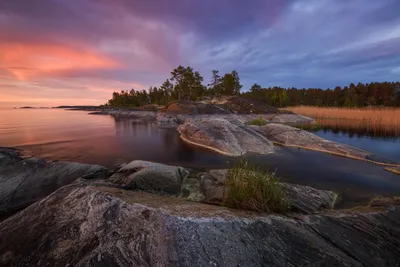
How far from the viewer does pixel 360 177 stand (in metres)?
10.2

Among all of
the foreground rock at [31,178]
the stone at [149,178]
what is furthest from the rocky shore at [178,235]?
the foreground rock at [31,178]

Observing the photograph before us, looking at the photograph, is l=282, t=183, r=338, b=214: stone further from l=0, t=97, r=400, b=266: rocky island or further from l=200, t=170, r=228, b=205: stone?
l=200, t=170, r=228, b=205: stone

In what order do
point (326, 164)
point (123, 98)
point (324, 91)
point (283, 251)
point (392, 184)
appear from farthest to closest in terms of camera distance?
1. point (123, 98)
2. point (324, 91)
3. point (326, 164)
4. point (392, 184)
5. point (283, 251)

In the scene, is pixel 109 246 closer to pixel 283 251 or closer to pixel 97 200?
pixel 97 200

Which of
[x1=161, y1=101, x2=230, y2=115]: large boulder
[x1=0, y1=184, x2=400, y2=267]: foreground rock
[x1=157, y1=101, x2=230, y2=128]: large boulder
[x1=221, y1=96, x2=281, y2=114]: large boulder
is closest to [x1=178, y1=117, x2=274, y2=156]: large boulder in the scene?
[x1=0, y1=184, x2=400, y2=267]: foreground rock

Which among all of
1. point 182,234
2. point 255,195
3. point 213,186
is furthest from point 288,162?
point 182,234

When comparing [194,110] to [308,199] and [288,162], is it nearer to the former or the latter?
[288,162]

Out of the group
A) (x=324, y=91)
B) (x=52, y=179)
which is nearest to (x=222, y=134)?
(x=52, y=179)

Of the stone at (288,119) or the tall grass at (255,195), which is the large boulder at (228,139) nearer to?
the tall grass at (255,195)

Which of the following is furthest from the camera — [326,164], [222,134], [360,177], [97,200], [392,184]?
[222,134]

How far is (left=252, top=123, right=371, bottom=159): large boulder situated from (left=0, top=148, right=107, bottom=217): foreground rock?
1462 centimetres

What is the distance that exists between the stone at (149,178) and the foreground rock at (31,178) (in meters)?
1.40

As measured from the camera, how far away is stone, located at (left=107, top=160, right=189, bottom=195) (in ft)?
25.1

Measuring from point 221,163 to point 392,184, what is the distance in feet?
26.7
